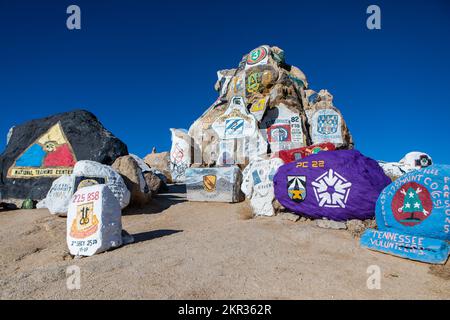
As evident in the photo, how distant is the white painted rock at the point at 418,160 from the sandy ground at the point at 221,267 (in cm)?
780

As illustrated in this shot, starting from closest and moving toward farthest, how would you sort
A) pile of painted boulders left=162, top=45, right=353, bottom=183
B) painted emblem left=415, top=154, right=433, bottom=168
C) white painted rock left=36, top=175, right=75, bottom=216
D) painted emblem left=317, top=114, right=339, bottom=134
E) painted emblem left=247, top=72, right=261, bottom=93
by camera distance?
white painted rock left=36, top=175, right=75, bottom=216
painted emblem left=415, top=154, right=433, bottom=168
pile of painted boulders left=162, top=45, right=353, bottom=183
painted emblem left=317, top=114, right=339, bottom=134
painted emblem left=247, top=72, right=261, bottom=93

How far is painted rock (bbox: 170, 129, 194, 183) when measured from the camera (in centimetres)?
1717

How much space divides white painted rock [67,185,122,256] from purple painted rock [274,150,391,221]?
11.5ft

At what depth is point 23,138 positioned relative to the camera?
9586 mm

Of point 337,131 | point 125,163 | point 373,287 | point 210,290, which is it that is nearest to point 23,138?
point 125,163

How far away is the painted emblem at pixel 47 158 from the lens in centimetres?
875

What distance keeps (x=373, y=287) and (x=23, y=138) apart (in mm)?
10872

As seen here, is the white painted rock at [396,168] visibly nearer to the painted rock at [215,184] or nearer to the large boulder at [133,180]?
the painted rock at [215,184]

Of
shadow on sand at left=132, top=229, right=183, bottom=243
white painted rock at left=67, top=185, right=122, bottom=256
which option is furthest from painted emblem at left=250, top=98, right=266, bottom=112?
white painted rock at left=67, top=185, right=122, bottom=256

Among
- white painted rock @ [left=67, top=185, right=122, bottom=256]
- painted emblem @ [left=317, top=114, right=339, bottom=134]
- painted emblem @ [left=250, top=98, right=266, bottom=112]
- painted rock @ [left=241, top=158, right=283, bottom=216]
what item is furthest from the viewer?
painted emblem @ [left=250, top=98, right=266, bottom=112]

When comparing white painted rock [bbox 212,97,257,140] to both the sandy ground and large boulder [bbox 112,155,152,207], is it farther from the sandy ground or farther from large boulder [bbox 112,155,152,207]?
the sandy ground

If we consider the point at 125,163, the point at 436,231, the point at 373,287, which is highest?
the point at 125,163

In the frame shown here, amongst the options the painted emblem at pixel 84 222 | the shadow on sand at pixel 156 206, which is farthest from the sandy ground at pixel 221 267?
the shadow on sand at pixel 156 206

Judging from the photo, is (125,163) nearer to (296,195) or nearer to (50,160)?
(50,160)
